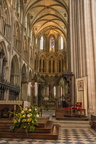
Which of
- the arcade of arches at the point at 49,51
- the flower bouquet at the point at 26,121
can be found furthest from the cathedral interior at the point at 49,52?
the flower bouquet at the point at 26,121

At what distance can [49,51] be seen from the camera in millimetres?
36094

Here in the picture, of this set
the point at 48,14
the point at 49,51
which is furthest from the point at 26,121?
the point at 49,51

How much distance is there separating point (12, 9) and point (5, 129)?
54.6 ft

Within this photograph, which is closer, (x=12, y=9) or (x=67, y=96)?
(x=67, y=96)

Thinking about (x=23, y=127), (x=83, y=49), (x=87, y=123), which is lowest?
(x=87, y=123)

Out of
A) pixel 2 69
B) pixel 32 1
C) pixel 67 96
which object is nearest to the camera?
pixel 67 96

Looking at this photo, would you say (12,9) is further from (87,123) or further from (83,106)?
(87,123)

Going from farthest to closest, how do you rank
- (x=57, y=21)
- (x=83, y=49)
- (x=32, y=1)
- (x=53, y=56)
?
(x=53, y=56)
(x=57, y=21)
(x=32, y=1)
(x=83, y=49)

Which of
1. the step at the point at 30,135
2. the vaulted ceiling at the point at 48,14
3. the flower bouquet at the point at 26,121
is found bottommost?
the step at the point at 30,135

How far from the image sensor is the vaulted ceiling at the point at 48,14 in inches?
970

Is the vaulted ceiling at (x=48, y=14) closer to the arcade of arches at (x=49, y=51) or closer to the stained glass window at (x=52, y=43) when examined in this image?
the arcade of arches at (x=49, y=51)

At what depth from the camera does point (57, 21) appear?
32.0m

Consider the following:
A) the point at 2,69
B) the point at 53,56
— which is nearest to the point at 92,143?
the point at 2,69

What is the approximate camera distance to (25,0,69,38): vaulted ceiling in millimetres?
24650
